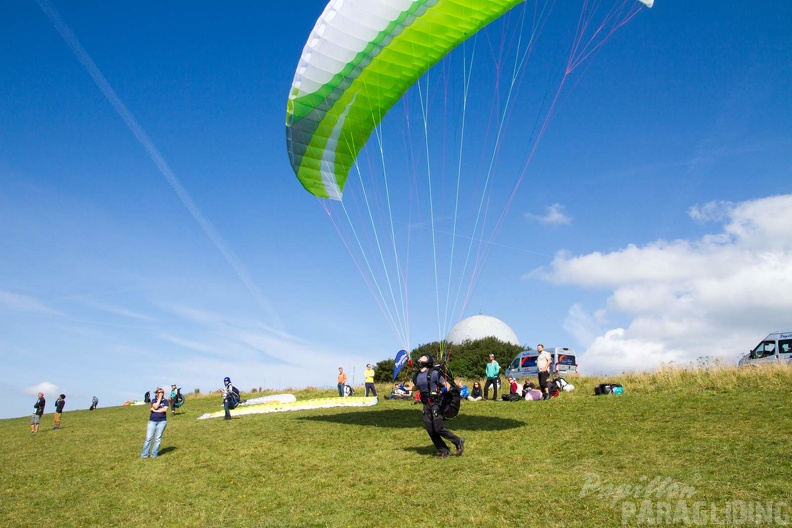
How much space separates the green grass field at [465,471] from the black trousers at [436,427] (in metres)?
0.27

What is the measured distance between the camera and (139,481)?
10211 mm

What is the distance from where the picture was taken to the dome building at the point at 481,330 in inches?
2211

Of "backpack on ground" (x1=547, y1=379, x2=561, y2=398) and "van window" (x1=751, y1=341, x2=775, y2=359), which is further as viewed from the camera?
"van window" (x1=751, y1=341, x2=775, y2=359)

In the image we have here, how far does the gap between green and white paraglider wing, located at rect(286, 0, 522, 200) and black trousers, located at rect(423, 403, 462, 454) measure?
7.45 m

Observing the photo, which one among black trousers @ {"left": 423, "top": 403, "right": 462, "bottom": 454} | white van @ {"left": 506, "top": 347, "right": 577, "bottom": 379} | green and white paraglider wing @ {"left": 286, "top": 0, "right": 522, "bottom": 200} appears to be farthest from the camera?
white van @ {"left": 506, "top": 347, "right": 577, "bottom": 379}

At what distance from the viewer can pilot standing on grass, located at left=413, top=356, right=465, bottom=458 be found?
31.1 feet

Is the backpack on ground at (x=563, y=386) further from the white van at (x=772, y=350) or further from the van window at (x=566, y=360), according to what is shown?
the van window at (x=566, y=360)

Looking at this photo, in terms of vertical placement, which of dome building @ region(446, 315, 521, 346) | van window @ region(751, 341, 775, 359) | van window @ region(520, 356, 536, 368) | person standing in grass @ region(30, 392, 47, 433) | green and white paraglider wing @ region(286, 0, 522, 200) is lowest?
person standing in grass @ region(30, 392, 47, 433)

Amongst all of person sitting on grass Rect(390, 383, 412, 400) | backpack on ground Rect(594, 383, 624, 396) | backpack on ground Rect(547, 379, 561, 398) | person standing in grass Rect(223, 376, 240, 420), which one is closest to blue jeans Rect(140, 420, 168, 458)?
person standing in grass Rect(223, 376, 240, 420)

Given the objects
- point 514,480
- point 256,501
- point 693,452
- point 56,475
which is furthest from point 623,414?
point 56,475

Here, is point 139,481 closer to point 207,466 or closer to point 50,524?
point 207,466

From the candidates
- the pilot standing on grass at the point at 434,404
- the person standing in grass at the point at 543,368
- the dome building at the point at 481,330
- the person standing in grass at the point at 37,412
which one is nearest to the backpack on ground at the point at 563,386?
the person standing in grass at the point at 543,368

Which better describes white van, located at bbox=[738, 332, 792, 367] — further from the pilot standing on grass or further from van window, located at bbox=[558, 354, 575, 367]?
the pilot standing on grass

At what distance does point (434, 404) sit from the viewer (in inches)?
378
